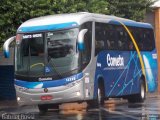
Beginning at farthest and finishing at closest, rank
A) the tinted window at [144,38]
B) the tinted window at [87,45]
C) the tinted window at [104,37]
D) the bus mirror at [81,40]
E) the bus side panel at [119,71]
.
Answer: the tinted window at [144,38] < the bus side panel at [119,71] < the tinted window at [104,37] < the tinted window at [87,45] < the bus mirror at [81,40]

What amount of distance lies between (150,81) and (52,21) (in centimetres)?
784

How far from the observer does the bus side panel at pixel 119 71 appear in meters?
20.6

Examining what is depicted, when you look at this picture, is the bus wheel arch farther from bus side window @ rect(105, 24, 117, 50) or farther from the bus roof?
the bus roof

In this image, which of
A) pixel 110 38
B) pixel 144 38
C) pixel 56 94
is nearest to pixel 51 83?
pixel 56 94

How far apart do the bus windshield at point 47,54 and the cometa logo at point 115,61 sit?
9.38 feet

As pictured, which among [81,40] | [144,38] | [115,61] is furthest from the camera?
[144,38]

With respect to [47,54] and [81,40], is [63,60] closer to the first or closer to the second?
[47,54]

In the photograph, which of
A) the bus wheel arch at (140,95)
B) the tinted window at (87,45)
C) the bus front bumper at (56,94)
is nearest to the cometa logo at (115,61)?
the tinted window at (87,45)

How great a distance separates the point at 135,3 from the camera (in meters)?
29.9

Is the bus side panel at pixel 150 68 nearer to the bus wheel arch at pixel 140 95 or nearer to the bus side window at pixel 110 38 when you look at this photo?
the bus wheel arch at pixel 140 95

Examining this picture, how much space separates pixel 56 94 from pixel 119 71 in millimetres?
4419

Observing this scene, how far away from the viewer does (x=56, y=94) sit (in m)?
18.5

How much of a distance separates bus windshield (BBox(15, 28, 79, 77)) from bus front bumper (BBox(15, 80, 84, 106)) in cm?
52

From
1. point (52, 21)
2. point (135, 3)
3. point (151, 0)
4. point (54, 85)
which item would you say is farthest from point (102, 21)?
point (151, 0)
